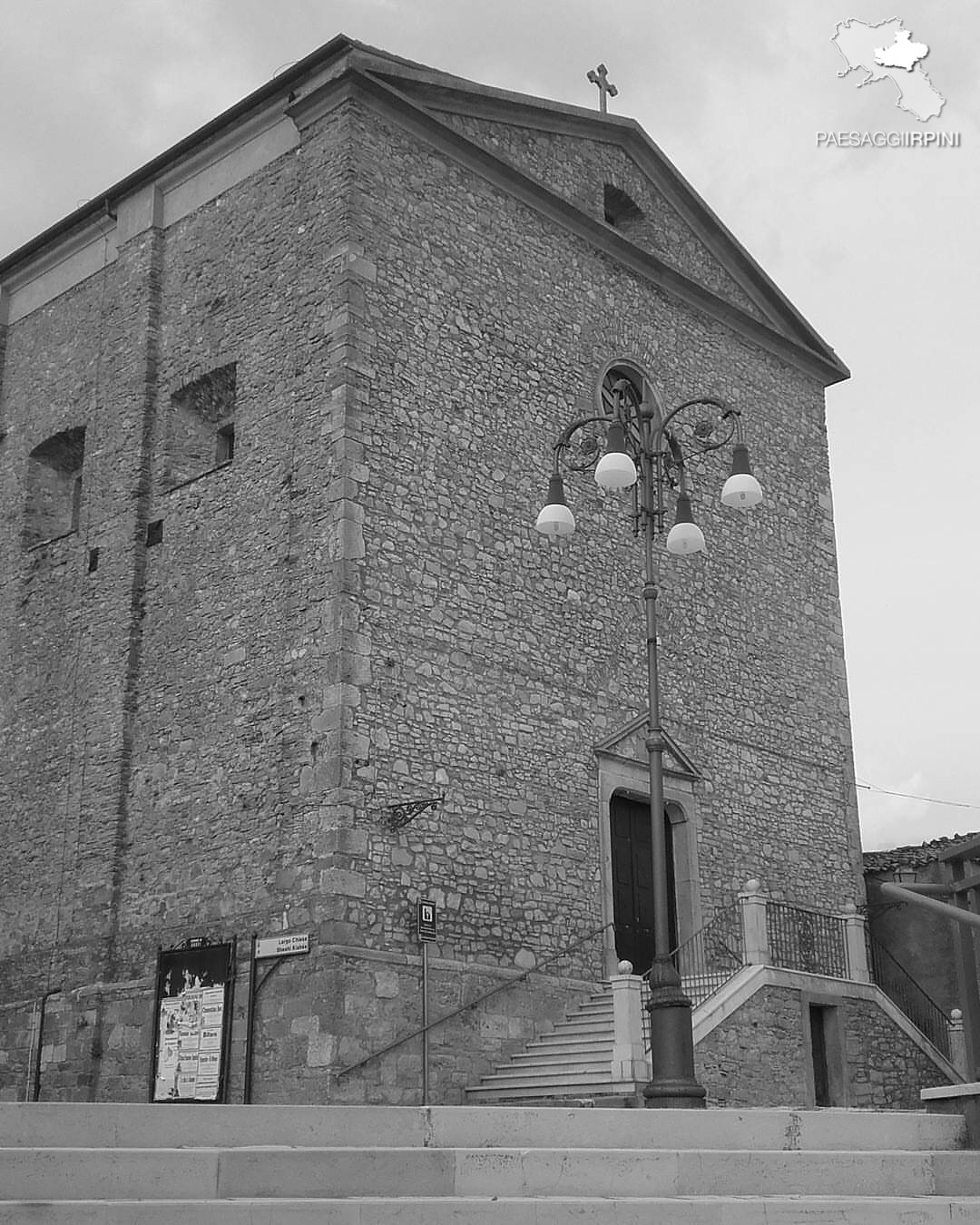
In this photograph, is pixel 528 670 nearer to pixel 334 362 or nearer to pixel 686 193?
pixel 334 362

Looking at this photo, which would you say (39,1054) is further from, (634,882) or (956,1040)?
(956,1040)

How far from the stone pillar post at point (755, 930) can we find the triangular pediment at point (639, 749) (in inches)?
78.7

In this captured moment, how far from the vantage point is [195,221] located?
56.1 feet

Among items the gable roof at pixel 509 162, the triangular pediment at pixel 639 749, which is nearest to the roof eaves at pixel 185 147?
the gable roof at pixel 509 162

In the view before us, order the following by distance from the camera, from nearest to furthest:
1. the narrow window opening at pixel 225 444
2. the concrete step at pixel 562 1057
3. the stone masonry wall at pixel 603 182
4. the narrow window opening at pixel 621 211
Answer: the concrete step at pixel 562 1057, the narrow window opening at pixel 225 444, the stone masonry wall at pixel 603 182, the narrow window opening at pixel 621 211

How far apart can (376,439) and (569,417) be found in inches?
120

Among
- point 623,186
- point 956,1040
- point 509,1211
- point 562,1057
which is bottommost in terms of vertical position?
point 509,1211

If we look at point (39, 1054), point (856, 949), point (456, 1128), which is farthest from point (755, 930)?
point (456, 1128)

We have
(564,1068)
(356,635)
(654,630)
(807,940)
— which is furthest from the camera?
(807,940)

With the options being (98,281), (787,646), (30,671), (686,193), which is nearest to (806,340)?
(686,193)

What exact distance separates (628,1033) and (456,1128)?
5.26 metres

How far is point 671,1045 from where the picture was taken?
10297 mm

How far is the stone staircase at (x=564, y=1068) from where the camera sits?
1284cm

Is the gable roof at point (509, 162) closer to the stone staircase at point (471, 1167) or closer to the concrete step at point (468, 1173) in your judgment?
the stone staircase at point (471, 1167)
